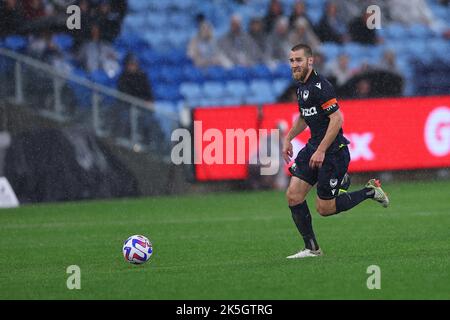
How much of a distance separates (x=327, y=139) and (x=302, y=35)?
1257 cm

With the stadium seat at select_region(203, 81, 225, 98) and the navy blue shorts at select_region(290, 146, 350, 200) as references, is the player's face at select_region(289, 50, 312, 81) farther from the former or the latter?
the stadium seat at select_region(203, 81, 225, 98)

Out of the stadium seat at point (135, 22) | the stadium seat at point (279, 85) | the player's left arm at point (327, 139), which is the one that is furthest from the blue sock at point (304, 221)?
the stadium seat at point (135, 22)

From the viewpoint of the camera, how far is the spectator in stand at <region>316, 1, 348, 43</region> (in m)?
23.0

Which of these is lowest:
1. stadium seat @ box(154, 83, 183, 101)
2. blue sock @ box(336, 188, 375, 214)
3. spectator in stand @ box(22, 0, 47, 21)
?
blue sock @ box(336, 188, 375, 214)

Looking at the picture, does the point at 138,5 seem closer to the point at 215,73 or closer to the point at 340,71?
the point at 215,73

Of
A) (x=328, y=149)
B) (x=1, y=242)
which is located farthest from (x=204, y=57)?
(x=328, y=149)

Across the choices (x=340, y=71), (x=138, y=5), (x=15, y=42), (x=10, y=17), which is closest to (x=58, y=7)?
(x=10, y=17)

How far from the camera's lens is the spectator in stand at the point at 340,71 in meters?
21.7

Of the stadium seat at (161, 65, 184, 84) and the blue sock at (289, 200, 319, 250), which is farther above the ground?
the stadium seat at (161, 65, 184, 84)

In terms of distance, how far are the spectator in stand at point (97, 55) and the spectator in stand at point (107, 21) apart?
192 millimetres

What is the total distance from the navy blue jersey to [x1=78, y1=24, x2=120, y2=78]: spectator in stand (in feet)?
37.2

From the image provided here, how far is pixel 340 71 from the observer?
2194 cm

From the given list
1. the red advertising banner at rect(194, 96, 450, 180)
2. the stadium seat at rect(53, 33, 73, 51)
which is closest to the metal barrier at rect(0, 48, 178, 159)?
the red advertising banner at rect(194, 96, 450, 180)
